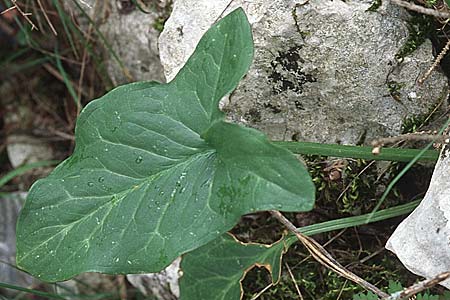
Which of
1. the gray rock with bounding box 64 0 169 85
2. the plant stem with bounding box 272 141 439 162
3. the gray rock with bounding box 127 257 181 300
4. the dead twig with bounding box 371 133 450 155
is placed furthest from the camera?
the gray rock with bounding box 64 0 169 85

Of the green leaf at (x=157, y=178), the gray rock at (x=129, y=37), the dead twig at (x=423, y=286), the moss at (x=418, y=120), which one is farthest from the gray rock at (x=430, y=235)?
the gray rock at (x=129, y=37)

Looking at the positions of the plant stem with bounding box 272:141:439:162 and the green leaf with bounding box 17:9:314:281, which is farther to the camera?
the plant stem with bounding box 272:141:439:162

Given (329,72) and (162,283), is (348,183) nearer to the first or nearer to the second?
(329,72)

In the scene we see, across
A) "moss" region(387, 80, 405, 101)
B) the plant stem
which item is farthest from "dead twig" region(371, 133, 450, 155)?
"moss" region(387, 80, 405, 101)

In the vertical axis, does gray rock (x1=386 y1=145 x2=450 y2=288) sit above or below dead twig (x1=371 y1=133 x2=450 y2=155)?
below

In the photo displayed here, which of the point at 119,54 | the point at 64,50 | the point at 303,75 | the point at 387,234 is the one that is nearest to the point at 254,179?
the point at 303,75

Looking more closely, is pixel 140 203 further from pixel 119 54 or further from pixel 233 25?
pixel 119 54

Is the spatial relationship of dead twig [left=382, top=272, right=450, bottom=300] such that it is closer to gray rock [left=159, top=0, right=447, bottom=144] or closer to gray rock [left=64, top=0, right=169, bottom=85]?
gray rock [left=159, top=0, right=447, bottom=144]

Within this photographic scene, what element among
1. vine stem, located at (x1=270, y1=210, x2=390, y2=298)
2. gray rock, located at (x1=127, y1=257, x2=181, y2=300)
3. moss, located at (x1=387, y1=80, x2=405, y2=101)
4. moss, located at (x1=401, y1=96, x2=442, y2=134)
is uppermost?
moss, located at (x1=387, y1=80, x2=405, y2=101)

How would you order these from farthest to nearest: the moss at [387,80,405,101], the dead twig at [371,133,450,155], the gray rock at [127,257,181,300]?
1. the gray rock at [127,257,181,300]
2. the moss at [387,80,405,101]
3. the dead twig at [371,133,450,155]
